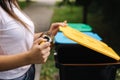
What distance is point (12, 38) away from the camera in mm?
2340

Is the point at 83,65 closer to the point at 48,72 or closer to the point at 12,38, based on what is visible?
the point at 12,38

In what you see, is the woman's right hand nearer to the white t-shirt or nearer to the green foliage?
the white t-shirt

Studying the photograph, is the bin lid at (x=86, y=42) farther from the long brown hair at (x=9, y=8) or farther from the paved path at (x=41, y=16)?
the paved path at (x=41, y=16)

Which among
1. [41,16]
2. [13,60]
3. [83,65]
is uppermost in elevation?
[13,60]

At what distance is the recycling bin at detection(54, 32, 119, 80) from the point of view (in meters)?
2.92

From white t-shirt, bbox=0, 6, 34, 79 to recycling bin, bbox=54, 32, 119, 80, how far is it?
20.6 inches

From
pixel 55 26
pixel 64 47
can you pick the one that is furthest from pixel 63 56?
pixel 55 26

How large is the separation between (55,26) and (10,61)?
804mm

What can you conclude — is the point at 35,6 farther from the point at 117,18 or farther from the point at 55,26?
the point at 55,26

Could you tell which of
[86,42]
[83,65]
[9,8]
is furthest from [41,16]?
[9,8]

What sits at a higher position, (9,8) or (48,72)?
(9,8)

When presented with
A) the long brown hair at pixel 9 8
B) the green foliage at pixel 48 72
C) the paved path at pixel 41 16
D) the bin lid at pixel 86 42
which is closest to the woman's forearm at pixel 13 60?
the long brown hair at pixel 9 8

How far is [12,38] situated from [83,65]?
0.78 m

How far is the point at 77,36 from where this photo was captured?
2.83 meters
